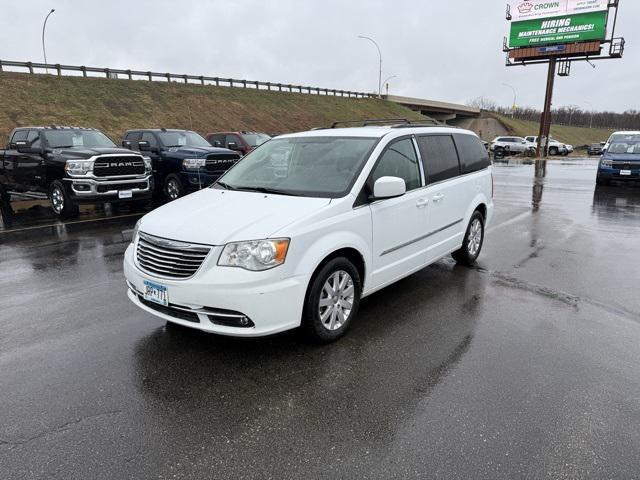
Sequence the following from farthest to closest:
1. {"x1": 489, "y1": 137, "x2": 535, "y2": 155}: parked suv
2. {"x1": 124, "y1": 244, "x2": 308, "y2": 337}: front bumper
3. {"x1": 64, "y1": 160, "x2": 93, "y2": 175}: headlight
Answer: {"x1": 489, "y1": 137, "x2": 535, "y2": 155}: parked suv, {"x1": 64, "y1": 160, "x2": 93, "y2": 175}: headlight, {"x1": 124, "y1": 244, "x2": 308, "y2": 337}: front bumper

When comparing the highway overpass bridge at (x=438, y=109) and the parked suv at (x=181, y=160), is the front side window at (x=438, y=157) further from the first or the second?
the highway overpass bridge at (x=438, y=109)

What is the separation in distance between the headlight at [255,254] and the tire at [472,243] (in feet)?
11.6

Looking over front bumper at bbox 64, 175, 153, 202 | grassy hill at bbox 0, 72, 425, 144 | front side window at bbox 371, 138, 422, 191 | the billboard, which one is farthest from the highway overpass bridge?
front side window at bbox 371, 138, 422, 191

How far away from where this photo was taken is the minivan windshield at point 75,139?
1109 centimetres

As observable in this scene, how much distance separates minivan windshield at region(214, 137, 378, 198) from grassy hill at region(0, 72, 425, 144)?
26695mm

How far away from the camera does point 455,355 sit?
154 inches

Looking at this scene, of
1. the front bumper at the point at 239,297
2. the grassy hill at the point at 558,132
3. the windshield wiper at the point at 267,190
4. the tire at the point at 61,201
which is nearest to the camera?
the front bumper at the point at 239,297

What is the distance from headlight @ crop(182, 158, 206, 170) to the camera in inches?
478

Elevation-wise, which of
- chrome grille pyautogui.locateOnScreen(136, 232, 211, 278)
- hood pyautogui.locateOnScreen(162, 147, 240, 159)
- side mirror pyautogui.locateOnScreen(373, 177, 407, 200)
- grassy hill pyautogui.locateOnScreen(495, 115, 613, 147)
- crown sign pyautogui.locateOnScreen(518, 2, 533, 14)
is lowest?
grassy hill pyautogui.locateOnScreen(495, 115, 613, 147)

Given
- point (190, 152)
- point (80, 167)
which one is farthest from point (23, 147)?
point (190, 152)

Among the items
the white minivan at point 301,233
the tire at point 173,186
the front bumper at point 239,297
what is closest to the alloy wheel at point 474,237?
the white minivan at point 301,233

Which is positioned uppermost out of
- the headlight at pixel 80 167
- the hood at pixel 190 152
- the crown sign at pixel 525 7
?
the crown sign at pixel 525 7

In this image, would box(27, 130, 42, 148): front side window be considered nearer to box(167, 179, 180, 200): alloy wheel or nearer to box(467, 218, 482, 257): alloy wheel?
box(167, 179, 180, 200): alloy wheel

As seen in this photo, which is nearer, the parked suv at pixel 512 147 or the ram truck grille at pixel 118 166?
the ram truck grille at pixel 118 166
